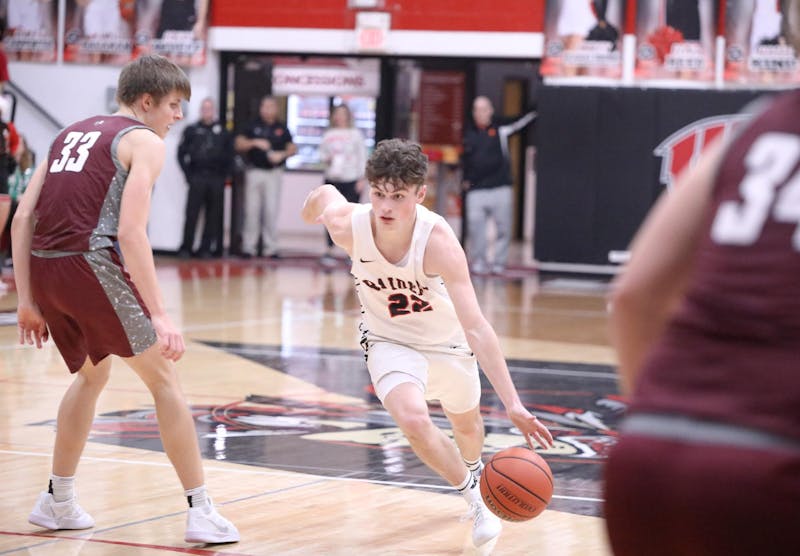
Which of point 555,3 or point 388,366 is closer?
point 388,366

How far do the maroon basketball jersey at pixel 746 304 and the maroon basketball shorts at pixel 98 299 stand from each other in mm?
2924

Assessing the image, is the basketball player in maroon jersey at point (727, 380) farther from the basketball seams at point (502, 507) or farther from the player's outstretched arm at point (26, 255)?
the player's outstretched arm at point (26, 255)

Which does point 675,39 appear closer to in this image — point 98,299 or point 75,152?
point 75,152

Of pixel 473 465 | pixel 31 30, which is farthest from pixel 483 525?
pixel 31 30

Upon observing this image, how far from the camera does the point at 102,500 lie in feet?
17.3

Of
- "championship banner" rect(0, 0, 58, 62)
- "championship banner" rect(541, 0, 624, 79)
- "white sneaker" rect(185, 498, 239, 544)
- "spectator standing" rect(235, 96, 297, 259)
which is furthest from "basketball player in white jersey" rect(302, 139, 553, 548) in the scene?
"championship banner" rect(0, 0, 58, 62)

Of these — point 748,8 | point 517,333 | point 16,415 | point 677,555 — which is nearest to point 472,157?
point 748,8

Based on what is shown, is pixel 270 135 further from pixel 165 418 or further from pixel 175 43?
pixel 165 418

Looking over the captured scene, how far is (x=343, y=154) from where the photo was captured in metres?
16.8

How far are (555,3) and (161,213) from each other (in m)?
6.25

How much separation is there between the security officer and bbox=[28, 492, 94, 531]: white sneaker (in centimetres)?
1283

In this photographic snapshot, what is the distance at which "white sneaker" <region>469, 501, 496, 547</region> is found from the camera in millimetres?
4742

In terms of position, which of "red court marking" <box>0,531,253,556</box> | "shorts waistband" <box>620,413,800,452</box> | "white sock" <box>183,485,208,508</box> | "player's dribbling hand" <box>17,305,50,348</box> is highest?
"shorts waistband" <box>620,413,800,452</box>

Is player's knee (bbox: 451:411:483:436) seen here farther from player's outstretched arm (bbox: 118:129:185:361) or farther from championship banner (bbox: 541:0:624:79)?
championship banner (bbox: 541:0:624:79)
